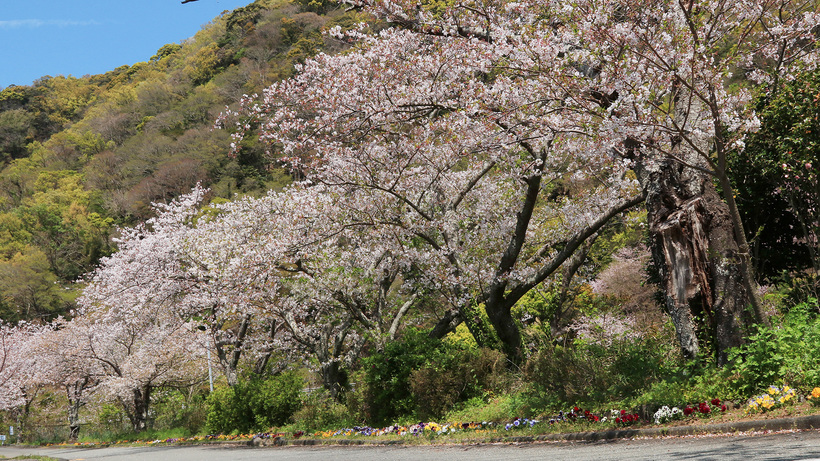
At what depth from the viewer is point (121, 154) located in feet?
183

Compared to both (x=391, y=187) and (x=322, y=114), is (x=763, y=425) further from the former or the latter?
(x=322, y=114)

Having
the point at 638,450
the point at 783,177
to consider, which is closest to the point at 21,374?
the point at 638,450

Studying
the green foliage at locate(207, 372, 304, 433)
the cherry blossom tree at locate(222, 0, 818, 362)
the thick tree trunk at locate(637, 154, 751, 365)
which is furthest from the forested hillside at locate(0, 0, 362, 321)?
the thick tree trunk at locate(637, 154, 751, 365)

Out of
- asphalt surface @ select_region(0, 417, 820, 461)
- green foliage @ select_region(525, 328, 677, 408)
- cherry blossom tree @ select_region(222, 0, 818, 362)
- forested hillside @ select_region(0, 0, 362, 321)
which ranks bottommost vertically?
asphalt surface @ select_region(0, 417, 820, 461)

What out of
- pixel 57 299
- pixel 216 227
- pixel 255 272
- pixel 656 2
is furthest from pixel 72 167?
pixel 656 2

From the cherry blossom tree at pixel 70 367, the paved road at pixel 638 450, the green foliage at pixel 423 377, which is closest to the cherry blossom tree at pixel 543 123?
the green foliage at pixel 423 377

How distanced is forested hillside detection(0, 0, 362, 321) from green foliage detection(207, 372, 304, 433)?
21720 millimetres

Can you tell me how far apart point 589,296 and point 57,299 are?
39190 mm

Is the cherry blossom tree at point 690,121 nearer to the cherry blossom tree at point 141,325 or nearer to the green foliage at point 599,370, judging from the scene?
the green foliage at point 599,370

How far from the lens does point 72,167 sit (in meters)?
63.9

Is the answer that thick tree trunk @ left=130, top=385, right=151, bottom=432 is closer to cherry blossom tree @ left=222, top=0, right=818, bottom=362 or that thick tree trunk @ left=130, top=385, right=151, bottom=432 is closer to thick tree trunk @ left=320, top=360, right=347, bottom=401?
thick tree trunk @ left=320, top=360, right=347, bottom=401

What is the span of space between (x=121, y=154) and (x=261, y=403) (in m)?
47.9

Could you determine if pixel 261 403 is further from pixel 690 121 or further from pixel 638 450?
pixel 690 121

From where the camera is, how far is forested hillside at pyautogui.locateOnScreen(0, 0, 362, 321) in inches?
1690
